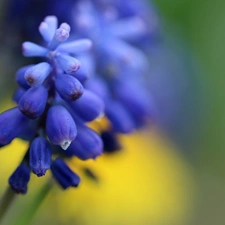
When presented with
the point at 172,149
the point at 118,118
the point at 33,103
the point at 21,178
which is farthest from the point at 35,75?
the point at 172,149

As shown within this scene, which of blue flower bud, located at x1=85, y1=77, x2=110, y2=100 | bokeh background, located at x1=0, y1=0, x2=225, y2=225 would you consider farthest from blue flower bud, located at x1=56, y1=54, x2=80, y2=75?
bokeh background, located at x1=0, y1=0, x2=225, y2=225

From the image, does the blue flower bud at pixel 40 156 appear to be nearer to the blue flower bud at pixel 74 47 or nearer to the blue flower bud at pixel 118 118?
the blue flower bud at pixel 74 47

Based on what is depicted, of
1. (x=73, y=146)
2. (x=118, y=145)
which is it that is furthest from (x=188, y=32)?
(x=73, y=146)

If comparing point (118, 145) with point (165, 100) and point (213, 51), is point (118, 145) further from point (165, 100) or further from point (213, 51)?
point (213, 51)

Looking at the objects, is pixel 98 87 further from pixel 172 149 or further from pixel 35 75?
pixel 172 149

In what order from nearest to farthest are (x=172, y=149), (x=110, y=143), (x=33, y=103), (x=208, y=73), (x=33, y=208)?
1. (x=33, y=103)
2. (x=33, y=208)
3. (x=110, y=143)
4. (x=172, y=149)
5. (x=208, y=73)

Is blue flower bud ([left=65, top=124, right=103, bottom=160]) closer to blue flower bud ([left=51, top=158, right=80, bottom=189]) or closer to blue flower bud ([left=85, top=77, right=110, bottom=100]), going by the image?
blue flower bud ([left=51, top=158, right=80, bottom=189])
